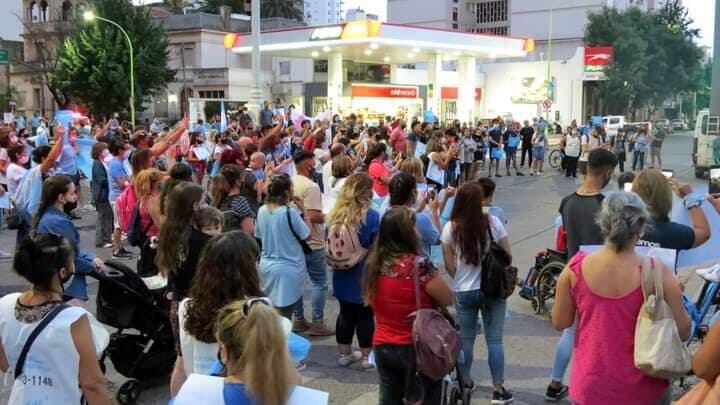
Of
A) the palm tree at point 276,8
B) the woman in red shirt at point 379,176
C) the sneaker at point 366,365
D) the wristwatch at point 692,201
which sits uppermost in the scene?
the palm tree at point 276,8

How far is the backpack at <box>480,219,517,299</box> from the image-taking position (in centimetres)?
489

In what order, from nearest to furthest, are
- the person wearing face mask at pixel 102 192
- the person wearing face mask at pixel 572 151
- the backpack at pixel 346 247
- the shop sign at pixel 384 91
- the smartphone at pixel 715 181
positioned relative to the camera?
1. the backpack at pixel 346 247
2. the smartphone at pixel 715 181
3. the person wearing face mask at pixel 102 192
4. the person wearing face mask at pixel 572 151
5. the shop sign at pixel 384 91

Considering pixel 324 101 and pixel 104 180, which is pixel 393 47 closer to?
pixel 324 101

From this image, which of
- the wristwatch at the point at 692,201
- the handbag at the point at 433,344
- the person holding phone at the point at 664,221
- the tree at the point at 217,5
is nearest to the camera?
the handbag at the point at 433,344

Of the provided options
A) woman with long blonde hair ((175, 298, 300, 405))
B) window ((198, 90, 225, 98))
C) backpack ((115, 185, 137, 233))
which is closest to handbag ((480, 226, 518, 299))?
woman with long blonde hair ((175, 298, 300, 405))

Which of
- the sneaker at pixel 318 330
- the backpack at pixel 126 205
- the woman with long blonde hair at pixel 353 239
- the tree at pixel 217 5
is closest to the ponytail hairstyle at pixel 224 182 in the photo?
the woman with long blonde hair at pixel 353 239

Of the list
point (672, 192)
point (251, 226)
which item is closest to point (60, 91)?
point (251, 226)

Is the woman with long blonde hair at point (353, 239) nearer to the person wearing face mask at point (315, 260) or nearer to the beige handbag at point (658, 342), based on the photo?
the person wearing face mask at point (315, 260)

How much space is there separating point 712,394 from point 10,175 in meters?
10.5

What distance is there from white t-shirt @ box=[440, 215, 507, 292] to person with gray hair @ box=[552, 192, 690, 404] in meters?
1.52

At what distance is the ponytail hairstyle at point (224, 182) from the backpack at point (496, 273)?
2.79m

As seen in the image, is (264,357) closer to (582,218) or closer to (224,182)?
(582,218)

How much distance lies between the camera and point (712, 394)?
2352 millimetres

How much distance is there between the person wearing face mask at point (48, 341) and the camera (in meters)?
3.08
